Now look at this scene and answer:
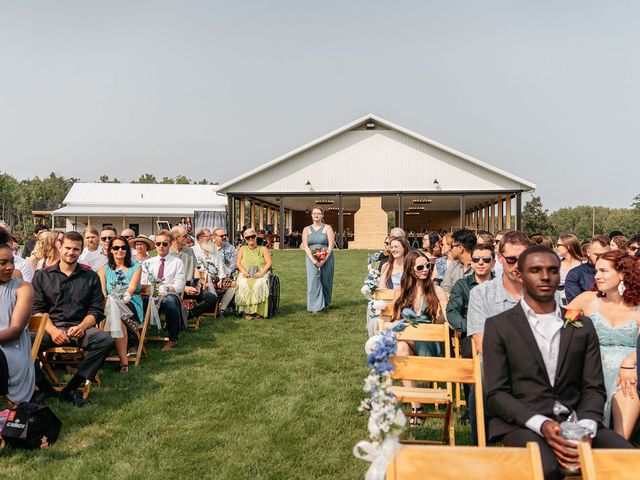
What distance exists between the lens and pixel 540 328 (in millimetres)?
3387

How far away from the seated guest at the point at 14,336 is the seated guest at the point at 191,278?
4.47 meters

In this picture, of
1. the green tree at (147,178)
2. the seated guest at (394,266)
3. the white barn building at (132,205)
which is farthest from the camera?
the green tree at (147,178)

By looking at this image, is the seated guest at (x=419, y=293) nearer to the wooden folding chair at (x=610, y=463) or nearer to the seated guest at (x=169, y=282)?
the wooden folding chair at (x=610, y=463)

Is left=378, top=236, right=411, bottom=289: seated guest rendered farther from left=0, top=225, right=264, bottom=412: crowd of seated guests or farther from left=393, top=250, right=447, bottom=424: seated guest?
left=0, top=225, right=264, bottom=412: crowd of seated guests

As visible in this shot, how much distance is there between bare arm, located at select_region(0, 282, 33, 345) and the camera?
16.5ft

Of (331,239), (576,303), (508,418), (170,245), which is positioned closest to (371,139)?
(331,239)

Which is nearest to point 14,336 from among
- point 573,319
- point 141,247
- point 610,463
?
point 141,247

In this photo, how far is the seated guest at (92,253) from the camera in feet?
29.3

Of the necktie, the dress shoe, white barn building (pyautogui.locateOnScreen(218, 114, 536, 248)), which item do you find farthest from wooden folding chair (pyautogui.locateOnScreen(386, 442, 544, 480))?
white barn building (pyautogui.locateOnScreen(218, 114, 536, 248))

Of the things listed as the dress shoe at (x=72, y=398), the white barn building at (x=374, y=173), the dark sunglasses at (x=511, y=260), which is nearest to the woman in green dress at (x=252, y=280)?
the dress shoe at (x=72, y=398)

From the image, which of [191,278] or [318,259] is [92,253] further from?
[318,259]

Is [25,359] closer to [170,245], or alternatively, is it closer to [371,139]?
[170,245]

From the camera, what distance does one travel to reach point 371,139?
3102 cm

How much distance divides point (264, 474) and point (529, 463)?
2496 mm
